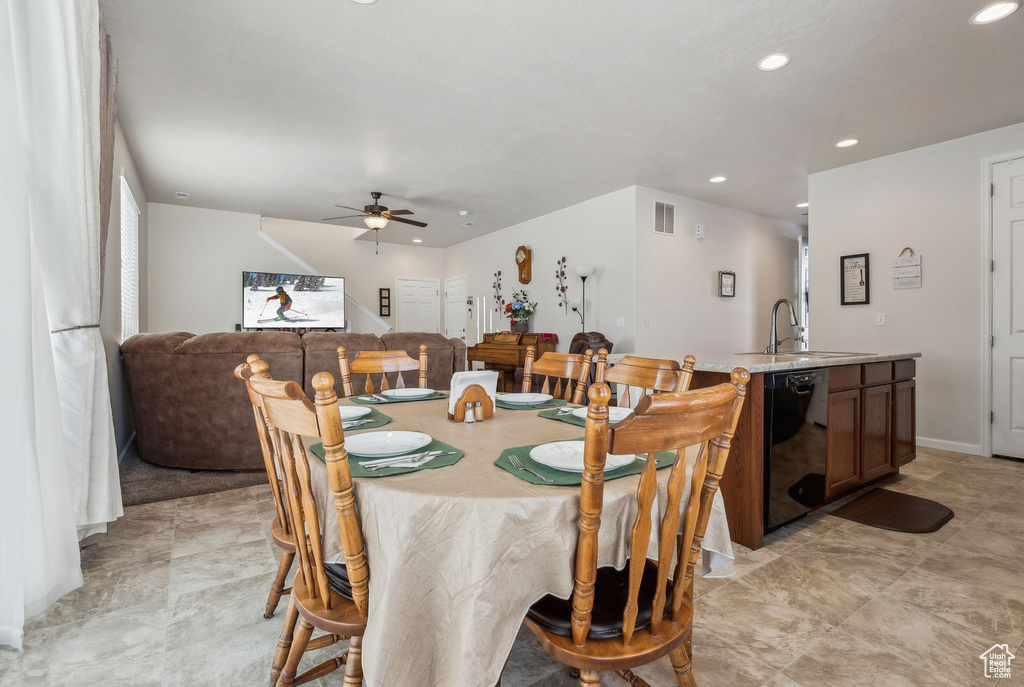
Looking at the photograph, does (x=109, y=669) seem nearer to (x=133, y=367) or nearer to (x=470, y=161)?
(x=133, y=367)

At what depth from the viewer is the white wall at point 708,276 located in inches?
A: 215

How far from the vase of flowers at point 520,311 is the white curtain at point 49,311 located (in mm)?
4849

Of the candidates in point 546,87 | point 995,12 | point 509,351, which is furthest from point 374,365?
point 509,351

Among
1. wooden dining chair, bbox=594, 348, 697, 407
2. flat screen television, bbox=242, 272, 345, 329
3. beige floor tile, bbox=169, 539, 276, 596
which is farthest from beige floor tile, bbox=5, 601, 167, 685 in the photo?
flat screen television, bbox=242, 272, 345, 329

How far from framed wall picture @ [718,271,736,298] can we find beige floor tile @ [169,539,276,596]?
5.73m

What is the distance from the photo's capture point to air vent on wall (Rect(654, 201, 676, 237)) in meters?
5.52

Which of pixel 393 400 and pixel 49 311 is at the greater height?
pixel 49 311

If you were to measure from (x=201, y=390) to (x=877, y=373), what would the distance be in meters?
4.23

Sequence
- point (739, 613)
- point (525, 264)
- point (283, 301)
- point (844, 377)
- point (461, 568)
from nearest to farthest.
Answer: point (461, 568)
point (739, 613)
point (844, 377)
point (525, 264)
point (283, 301)

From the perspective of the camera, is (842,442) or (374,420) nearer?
(374,420)

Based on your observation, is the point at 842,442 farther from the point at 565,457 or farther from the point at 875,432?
the point at 565,457

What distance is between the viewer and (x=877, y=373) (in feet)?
9.59

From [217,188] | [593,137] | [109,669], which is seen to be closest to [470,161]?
[593,137]

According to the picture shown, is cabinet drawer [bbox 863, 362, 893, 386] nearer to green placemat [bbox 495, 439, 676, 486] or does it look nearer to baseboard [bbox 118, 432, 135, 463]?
green placemat [bbox 495, 439, 676, 486]
